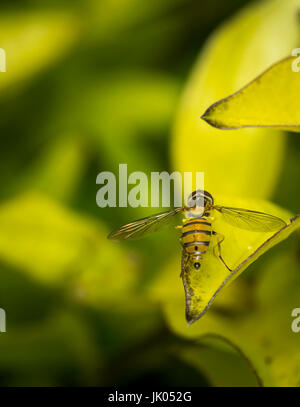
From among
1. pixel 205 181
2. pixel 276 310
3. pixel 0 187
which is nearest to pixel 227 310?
pixel 276 310

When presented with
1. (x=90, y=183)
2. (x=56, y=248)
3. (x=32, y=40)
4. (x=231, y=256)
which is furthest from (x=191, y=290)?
(x=32, y=40)

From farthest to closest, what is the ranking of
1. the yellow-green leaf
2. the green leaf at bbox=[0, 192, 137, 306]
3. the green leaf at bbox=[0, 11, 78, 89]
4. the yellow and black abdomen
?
the green leaf at bbox=[0, 11, 78, 89] → the green leaf at bbox=[0, 192, 137, 306] → the yellow and black abdomen → the yellow-green leaf

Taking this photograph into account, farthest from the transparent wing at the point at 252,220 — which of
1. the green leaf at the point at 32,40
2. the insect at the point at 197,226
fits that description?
the green leaf at the point at 32,40

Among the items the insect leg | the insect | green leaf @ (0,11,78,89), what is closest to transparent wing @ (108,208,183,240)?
the insect

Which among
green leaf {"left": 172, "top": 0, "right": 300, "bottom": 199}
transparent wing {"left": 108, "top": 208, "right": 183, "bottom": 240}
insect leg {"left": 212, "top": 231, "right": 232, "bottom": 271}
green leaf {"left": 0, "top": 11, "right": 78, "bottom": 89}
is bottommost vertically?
insect leg {"left": 212, "top": 231, "right": 232, "bottom": 271}

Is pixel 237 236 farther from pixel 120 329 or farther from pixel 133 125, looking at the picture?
pixel 133 125

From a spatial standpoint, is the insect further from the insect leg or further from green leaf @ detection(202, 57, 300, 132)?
green leaf @ detection(202, 57, 300, 132)

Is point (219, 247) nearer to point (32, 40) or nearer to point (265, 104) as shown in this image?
point (265, 104)
